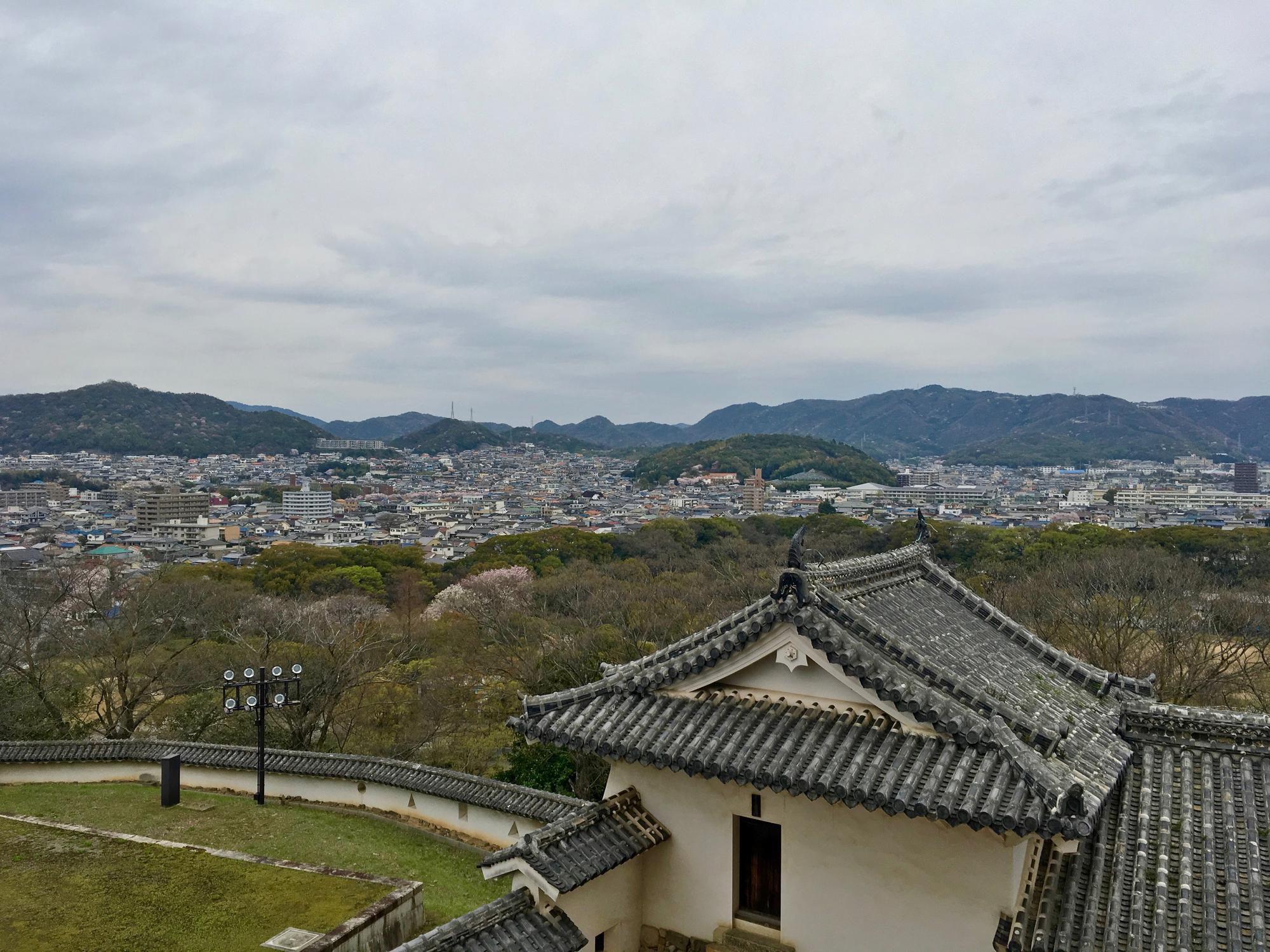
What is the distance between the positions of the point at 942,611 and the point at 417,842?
10.6 meters

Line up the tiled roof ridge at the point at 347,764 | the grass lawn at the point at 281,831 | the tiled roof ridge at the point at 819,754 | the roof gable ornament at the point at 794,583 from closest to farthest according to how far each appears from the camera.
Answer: the tiled roof ridge at the point at 819,754
the roof gable ornament at the point at 794,583
the grass lawn at the point at 281,831
the tiled roof ridge at the point at 347,764

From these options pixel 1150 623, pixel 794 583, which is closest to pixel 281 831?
pixel 794 583

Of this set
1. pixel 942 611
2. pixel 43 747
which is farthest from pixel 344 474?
pixel 942 611

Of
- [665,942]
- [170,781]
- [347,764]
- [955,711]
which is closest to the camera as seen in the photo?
[955,711]

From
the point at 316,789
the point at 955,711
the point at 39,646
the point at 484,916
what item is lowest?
the point at 316,789

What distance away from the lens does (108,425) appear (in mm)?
176875

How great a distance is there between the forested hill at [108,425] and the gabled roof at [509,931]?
19705 cm

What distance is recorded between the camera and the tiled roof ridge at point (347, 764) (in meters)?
14.3

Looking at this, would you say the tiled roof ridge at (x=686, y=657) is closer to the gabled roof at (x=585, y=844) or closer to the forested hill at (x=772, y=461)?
the gabled roof at (x=585, y=844)

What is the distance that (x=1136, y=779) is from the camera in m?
6.60

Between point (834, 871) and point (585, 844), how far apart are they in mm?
1945

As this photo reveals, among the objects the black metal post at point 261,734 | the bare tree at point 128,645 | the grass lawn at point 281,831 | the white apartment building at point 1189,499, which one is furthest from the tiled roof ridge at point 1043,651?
the white apartment building at point 1189,499

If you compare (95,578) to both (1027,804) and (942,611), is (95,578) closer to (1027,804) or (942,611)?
(942,611)

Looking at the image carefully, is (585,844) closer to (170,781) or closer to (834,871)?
(834,871)
